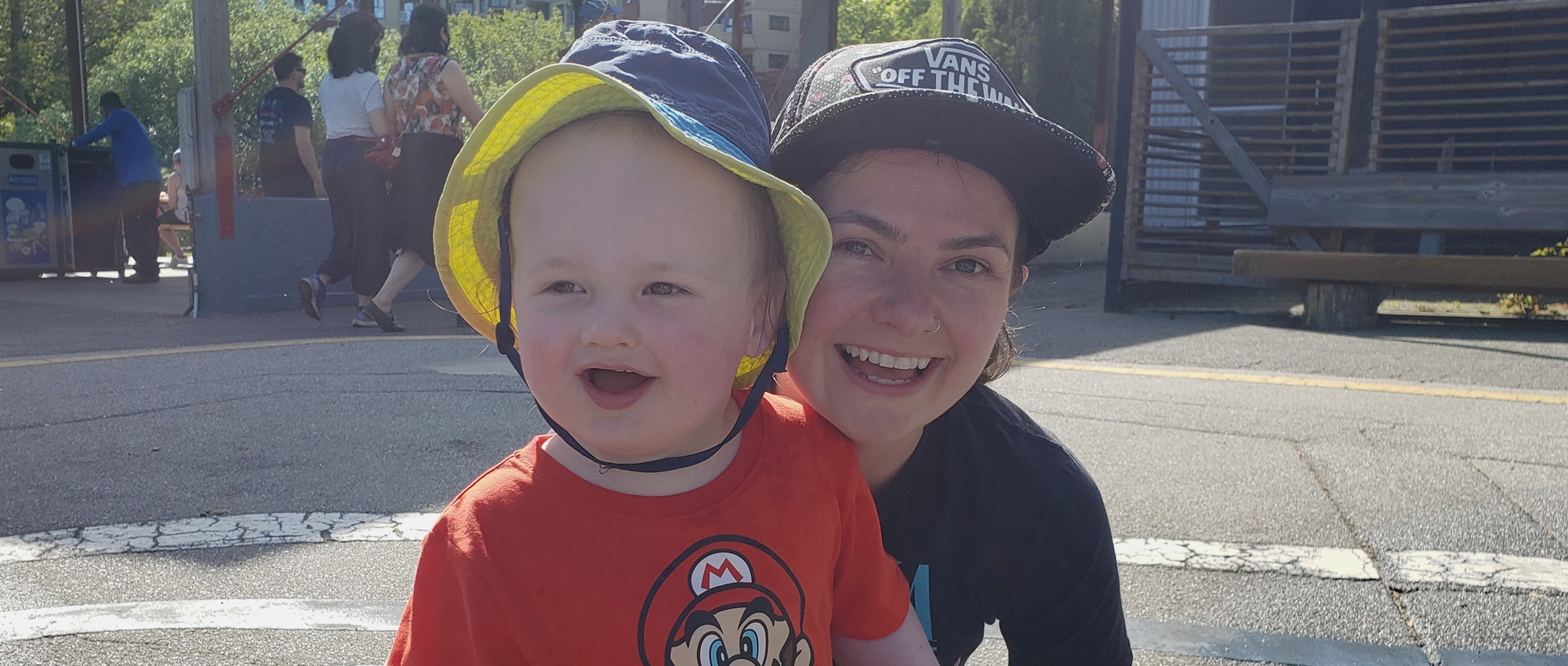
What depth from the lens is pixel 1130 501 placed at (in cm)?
374

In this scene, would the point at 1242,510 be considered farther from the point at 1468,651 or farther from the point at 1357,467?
the point at 1468,651

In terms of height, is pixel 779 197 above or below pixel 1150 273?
above

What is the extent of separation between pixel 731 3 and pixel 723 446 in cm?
1392

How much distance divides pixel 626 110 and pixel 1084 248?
1484 centimetres

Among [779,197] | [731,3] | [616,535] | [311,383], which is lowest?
[311,383]

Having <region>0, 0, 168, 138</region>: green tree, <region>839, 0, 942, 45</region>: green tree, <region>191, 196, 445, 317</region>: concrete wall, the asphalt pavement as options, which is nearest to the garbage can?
<region>191, 196, 445, 317</region>: concrete wall

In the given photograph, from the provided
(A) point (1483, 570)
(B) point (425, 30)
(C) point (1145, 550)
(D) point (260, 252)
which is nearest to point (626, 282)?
(C) point (1145, 550)

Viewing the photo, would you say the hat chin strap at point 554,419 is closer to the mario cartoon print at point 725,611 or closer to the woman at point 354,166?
the mario cartoon print at point 725,611

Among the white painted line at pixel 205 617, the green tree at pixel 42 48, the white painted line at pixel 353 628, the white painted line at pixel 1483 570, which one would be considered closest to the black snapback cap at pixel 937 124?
the white painted line at pixel 353 628

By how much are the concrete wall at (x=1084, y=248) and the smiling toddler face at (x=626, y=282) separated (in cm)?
1362

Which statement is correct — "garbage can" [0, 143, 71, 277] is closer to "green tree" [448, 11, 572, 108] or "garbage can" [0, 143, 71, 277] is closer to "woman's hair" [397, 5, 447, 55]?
"woman's hair" [397, 5, 447, 55]

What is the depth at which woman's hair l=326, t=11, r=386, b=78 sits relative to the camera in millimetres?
7234

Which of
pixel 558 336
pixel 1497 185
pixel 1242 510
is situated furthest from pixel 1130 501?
pixel 1497 185

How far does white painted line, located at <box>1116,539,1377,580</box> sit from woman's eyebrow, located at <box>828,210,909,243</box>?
1825mm
